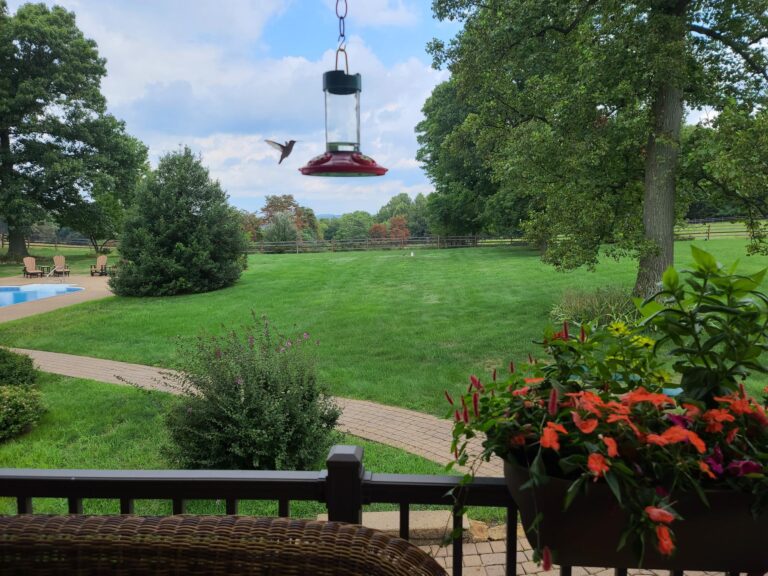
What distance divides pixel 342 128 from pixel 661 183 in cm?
667

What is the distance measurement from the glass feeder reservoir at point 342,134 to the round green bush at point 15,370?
5.04 meters

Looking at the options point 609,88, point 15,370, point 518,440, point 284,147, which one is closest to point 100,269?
point 15,370

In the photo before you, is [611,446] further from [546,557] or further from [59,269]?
[59,269]

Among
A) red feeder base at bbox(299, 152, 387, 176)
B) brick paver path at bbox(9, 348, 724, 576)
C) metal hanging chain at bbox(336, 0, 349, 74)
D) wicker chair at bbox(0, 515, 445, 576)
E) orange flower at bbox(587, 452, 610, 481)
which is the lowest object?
brick paver path at bbox(9, 348, 724, 576)

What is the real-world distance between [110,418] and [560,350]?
17.7ft

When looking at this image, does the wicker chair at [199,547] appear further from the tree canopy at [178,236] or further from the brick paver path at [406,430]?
the tree canopy at [178,236]

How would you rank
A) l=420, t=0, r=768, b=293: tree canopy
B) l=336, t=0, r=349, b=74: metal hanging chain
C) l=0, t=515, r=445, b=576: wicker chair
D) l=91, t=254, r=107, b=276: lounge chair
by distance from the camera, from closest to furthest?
l=0, t=515, r=445, b=576: wicker chair < l=336, t=0, r=349, b=74: metal hanging chain < l=420, t=0, r=768, b=293: tree canopy < l=91, t=254, r=107, b=276: lounge chair

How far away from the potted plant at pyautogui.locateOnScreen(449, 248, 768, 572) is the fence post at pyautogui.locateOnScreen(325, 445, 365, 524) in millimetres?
354

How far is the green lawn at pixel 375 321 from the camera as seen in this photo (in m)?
6.87

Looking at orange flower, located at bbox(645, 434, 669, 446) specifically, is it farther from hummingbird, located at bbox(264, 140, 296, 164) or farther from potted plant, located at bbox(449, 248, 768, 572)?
hummingbird, located at bbox(264, 140, 296, 164)

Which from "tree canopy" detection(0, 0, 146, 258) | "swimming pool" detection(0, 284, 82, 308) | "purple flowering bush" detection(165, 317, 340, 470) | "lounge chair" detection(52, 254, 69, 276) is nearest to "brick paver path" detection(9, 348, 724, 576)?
"purple flowering bush" detection(165, 317, 340, 470)

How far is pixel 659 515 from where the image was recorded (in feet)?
2.72

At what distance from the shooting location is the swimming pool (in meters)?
15.6

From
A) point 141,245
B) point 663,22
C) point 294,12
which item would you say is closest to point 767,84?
point 663,22
